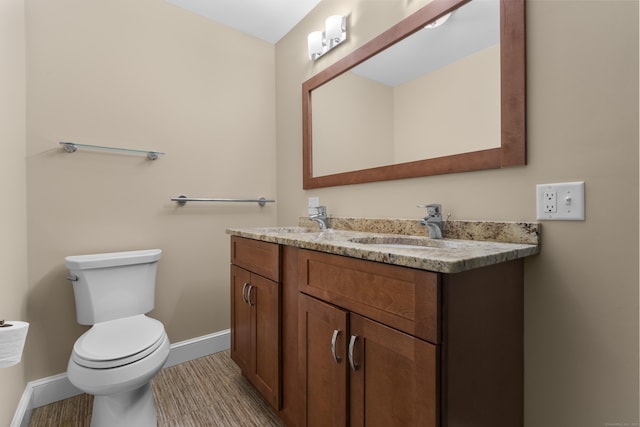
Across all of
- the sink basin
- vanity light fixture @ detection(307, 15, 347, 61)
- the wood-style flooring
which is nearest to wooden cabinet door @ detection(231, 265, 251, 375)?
the wood-style flooring

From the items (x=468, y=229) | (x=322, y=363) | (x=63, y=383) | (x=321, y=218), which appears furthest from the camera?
(x=321, y=218)

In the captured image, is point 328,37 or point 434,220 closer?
point 434,220

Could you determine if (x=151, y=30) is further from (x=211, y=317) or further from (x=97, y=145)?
(x=211, y=317)

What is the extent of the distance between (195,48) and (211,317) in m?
1.84

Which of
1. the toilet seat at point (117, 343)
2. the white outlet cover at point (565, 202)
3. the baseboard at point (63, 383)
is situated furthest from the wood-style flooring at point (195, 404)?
the white outlet cover at point (565, 202)

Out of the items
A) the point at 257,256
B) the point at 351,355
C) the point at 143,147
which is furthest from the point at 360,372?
the point at 143,147

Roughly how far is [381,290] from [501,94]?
0.82m

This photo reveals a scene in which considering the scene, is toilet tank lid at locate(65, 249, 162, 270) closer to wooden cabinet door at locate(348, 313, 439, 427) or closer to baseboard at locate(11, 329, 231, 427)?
baseboard at locate(11, 329, 231, 427)

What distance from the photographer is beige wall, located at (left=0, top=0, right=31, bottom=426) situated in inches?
44.9

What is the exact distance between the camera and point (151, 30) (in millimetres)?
1836

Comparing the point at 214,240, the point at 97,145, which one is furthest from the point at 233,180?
the point at 97,145

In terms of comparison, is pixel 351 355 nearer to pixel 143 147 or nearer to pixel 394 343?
pixel 394 343

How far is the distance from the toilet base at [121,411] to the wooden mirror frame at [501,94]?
1426mm

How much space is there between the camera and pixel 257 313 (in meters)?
1.47
